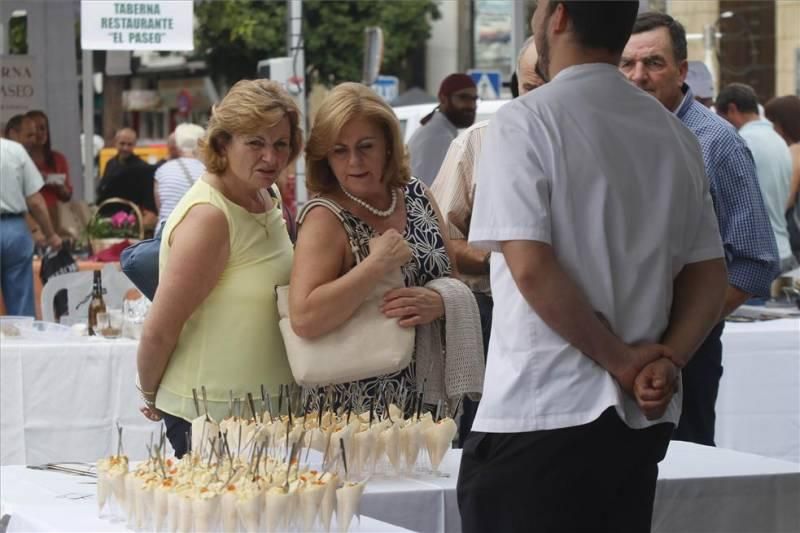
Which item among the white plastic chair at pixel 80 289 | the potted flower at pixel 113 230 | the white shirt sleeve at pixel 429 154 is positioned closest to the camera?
the white plastic chair at pixel 80 289

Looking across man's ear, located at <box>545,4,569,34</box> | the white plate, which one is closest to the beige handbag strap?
man's ear, located at <box>545,4,569,34</box>

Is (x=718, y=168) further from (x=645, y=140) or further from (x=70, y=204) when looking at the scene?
(x=70, y=204)

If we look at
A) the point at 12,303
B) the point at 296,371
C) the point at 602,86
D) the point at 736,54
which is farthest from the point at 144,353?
the point at 736,54

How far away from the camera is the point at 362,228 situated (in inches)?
143

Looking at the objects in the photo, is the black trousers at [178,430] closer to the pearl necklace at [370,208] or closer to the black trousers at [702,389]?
the pearl necklace at [370,208]

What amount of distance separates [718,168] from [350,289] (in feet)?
3.81

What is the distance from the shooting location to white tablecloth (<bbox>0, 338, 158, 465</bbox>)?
6.07 meters

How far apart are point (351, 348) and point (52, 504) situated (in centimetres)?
80

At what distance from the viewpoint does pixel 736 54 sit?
884 inches

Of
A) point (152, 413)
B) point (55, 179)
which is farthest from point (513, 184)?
point (55, 179)

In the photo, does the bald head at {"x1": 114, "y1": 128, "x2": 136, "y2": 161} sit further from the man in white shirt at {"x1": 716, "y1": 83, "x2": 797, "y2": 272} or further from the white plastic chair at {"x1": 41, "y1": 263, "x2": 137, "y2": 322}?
the man in white shirt at {"x1": 716, "y1": 83, "x2": 797, "y2": 272}

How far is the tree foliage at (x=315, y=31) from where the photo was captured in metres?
30.9

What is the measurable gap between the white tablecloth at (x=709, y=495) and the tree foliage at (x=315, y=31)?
27.4 meters

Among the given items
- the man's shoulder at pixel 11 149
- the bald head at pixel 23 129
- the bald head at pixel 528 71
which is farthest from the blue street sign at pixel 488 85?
the bald head at pixel 528 71
